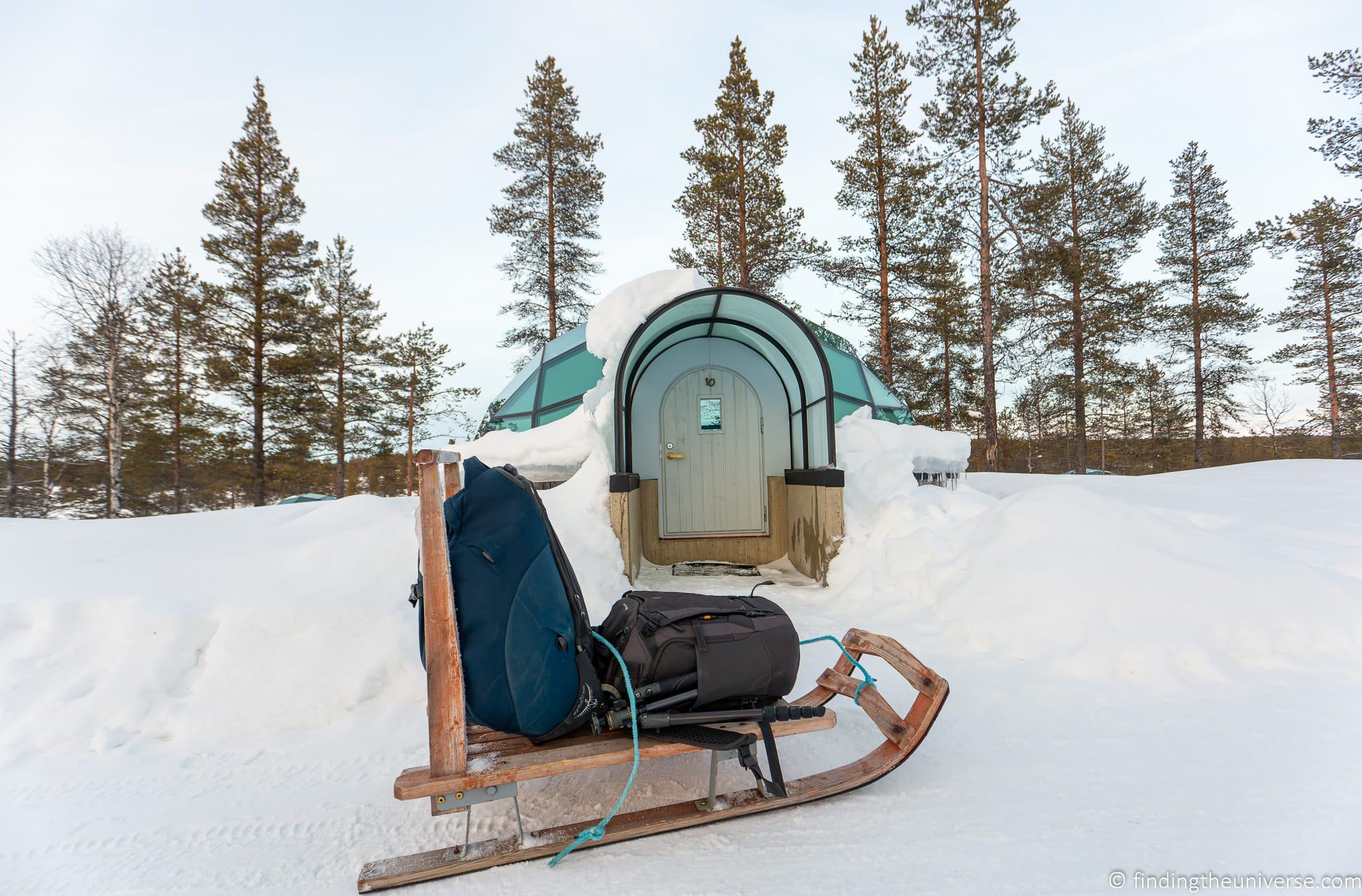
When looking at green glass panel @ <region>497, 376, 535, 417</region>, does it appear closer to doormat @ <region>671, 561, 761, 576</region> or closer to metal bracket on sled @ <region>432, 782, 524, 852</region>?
doormat @ <region>671, 561, 761, 576</region>

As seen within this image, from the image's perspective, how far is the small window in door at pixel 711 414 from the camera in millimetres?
7828

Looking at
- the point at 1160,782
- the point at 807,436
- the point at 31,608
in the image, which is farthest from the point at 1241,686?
the point at 31,608

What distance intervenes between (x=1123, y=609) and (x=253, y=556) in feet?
21.0

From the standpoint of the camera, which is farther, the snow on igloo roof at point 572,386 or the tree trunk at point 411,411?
the tree trunk at point 411,411

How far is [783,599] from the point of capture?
5.52 meters

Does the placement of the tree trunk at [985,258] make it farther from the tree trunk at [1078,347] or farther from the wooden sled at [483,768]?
the wooden sled at [483,768]

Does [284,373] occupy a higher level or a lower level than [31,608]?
higher

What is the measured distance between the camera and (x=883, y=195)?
17.8 meters

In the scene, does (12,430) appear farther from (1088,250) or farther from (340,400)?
(1088,250)

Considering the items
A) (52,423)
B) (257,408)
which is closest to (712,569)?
(257,408)

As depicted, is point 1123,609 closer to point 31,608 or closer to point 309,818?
point 309,818

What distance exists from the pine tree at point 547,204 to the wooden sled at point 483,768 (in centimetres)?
1806

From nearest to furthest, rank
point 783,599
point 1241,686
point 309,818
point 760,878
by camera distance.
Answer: point 760,878, point 309,818, point 1241,686, point 783,599

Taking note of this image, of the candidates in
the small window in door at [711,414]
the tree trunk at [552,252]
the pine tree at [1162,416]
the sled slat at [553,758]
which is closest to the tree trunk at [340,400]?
the tree trunk at [552,252]
